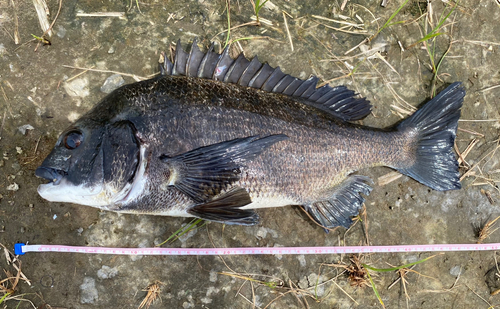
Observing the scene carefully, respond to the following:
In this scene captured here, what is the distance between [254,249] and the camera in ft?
9.98

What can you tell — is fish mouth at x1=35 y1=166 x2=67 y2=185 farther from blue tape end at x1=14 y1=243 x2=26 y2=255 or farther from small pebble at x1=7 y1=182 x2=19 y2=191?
blue tape end at x1=14 y1=243 x2=26 y2=255

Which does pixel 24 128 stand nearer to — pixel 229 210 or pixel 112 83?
pixel 112 83

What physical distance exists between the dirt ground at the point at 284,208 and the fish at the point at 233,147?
354mm

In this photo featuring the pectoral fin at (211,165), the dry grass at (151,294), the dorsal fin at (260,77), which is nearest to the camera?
the pectoral fin at (211,165)

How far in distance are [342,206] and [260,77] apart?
1.45 m

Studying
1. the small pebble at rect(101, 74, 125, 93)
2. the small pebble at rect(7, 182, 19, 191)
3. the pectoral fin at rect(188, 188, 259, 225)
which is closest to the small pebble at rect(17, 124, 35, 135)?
the small pebble at rect(7, 182, 19, 191)

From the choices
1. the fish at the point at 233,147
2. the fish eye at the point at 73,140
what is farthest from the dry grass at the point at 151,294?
the fish eye at the point at 73,140

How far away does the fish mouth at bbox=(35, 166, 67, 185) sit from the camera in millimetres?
2244

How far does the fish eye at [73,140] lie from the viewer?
90.7 inches

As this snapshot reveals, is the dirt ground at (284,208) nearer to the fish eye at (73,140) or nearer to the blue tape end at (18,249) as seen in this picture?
the blue tape end at (18,249)

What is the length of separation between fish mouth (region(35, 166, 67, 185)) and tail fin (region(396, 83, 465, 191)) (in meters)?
2.96

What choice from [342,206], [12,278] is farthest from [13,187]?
[342,206]

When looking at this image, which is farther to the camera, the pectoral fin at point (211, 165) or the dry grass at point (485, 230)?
the dry grass at point (485, 230)

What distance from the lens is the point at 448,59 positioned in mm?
3270
